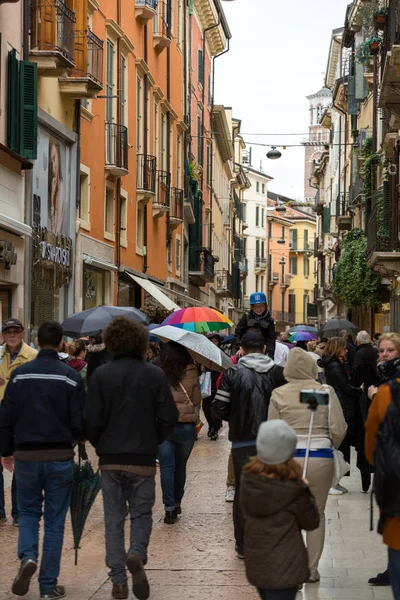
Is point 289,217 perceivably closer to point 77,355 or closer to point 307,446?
point 77,355

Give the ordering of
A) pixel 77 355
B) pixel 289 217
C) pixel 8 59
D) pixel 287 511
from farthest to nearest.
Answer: pixel 289 217 → pixel 8 59 → pixel 77 355 → pixel 287 511

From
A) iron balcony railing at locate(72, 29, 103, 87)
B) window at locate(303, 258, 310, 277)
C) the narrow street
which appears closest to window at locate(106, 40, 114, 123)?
iron balcony railing at locate(72, 29, 103, 87)

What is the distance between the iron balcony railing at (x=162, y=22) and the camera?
1374 inches

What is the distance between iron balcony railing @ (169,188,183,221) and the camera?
38.7 meters

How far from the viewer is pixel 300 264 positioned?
134000 mm

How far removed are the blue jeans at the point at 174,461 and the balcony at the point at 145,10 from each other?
21.6 m

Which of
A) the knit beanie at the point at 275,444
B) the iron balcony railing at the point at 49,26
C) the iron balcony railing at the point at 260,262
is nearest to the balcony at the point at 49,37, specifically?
the iron balcony railing at the point at 49,26

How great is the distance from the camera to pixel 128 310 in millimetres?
18109

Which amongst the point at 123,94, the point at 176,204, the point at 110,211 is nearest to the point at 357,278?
the point at 176,204

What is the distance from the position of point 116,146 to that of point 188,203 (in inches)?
566

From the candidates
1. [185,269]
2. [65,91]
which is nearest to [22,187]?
[65,91]

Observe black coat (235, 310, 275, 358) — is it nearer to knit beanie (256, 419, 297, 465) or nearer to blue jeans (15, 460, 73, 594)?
blue jeans (15, 460, 73, 594)

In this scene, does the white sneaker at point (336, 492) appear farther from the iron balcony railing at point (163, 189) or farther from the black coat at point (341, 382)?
the iron balcony railing at point (163, 189)

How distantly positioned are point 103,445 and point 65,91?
15752 mm
